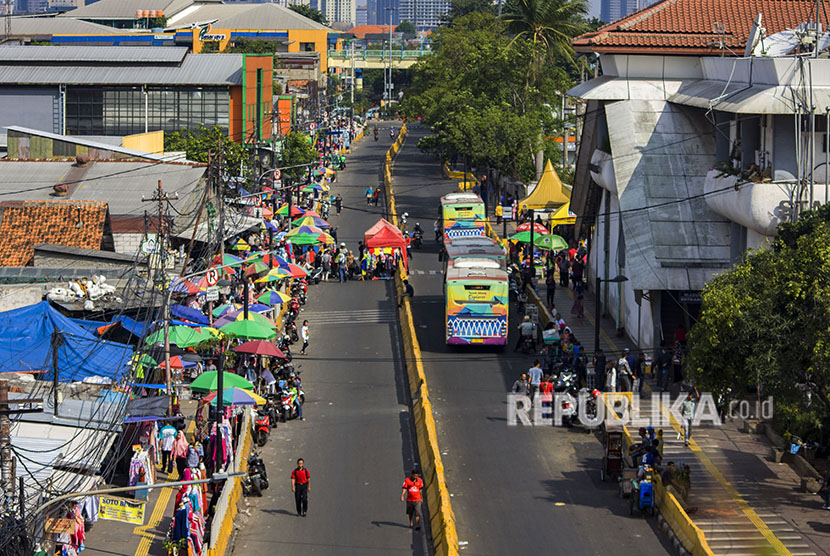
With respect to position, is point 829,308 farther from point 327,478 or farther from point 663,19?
point 663,19

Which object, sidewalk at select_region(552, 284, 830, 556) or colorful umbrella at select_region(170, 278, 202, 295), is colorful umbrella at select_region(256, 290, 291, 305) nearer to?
colorful umbrella at select_region(170, 278, 202, 295)

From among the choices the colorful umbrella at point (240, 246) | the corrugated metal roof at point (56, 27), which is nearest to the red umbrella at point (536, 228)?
the colorful umbrella at point (240, 246)

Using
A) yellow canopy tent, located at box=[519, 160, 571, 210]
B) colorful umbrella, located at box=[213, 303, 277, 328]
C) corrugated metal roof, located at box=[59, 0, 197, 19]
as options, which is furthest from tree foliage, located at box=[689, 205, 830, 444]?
corrugated metal roof, located at box=[59, 0, 197, 19]

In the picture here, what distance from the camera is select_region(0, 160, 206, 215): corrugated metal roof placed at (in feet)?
167

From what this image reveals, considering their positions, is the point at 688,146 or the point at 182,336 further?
the point at 688,146

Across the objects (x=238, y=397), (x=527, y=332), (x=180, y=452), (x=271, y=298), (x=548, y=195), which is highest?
(x=548, y=195)

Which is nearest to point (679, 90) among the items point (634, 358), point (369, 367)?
point (634, 358)

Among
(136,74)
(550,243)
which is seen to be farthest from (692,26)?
(136,74)

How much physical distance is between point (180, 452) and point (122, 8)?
14138 centimetres

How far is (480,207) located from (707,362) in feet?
123

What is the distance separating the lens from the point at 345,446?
104ft

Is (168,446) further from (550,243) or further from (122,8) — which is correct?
(122,8)

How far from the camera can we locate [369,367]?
39906 millimetres

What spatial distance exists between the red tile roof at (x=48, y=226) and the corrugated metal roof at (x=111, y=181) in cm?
363
